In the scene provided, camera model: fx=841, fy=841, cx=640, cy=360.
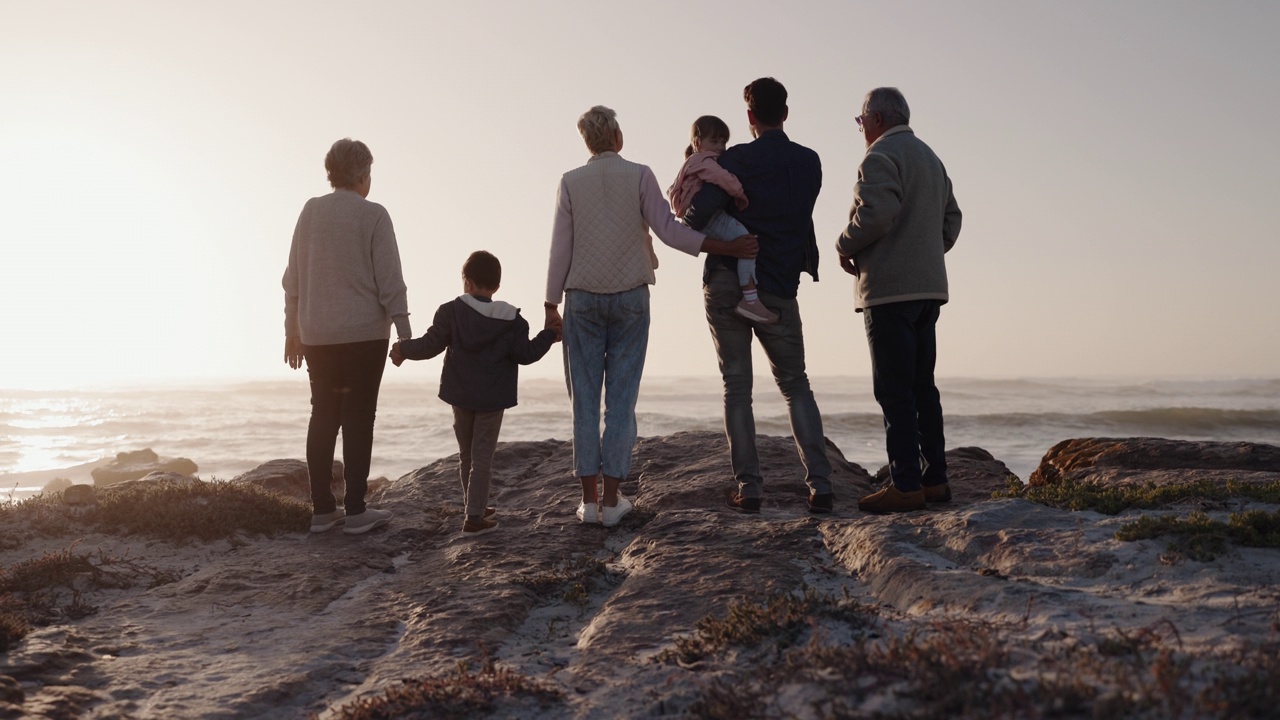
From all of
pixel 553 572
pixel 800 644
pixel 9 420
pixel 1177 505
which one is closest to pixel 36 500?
pixel 553 572

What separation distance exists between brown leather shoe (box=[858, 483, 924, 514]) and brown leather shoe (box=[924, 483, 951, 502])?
1.17ft

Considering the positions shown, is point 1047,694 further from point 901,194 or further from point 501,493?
point 501,493

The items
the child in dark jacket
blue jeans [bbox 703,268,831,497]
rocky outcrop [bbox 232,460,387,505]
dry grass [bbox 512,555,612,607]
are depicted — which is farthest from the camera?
rocky outcrop [bbox 232,460,387,505]

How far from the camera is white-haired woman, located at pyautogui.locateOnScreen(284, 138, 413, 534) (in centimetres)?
588

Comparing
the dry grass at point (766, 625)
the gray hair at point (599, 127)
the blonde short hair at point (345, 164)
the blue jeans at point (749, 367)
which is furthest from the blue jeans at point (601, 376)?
the dry grass at point (766, 625)

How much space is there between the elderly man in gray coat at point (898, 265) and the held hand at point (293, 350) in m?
3.98

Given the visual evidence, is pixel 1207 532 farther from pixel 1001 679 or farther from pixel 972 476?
pixel 972 476

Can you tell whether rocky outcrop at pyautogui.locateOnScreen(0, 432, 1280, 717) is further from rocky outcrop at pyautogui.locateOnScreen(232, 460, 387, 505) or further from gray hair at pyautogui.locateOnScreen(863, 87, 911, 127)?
rocky outcrop at pyautogui.locateOnScreen(232, 460, 387, 505)

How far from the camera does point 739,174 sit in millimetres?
5492

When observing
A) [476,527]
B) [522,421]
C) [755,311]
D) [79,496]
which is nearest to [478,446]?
[476,527]

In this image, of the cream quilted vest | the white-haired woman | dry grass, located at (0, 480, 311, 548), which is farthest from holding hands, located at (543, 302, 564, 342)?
dry grass, located at (0, 480, 311, 548)

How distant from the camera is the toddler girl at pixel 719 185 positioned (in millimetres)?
5340

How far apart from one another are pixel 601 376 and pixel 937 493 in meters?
2.49

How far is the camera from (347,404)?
5.98 m
